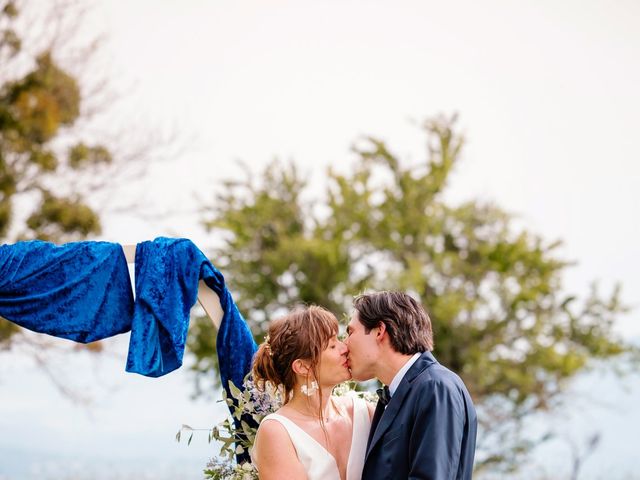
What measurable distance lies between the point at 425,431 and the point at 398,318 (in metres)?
0.43

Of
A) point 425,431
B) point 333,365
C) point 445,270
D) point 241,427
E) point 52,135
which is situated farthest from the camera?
point 445,270

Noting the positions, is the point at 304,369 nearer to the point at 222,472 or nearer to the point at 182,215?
the point at 222,472

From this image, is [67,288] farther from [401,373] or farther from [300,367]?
[401,373]

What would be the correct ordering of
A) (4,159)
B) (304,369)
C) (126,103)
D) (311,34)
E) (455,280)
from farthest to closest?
(311,34) → (455,280) → (126,103) → (4,159) → (304,369)

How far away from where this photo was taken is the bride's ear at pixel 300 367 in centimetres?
347

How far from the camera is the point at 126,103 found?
14.8 m

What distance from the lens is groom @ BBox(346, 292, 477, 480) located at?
3.06 metres

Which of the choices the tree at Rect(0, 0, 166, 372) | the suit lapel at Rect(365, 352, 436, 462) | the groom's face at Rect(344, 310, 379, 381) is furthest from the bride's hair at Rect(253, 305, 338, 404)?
the tree at Rect(0, 0, 166, 372)

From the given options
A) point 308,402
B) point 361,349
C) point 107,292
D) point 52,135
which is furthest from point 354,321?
point 52,135

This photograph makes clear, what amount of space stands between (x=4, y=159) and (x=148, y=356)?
1012cm

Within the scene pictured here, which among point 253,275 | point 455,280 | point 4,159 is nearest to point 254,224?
point 253,275

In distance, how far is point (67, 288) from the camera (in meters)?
4.07

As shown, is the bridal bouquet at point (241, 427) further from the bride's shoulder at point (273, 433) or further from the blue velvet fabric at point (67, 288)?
the blue velvet fabric at point (67, 288)

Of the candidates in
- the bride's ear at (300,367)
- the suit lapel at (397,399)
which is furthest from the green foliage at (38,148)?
the suit lapel at (397,399)
